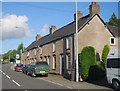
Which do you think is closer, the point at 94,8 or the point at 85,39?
the point at 85,39

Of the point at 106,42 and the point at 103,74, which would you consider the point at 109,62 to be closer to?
the point at 103,74

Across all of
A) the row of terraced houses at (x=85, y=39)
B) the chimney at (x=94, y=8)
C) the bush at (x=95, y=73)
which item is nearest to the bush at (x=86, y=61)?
the bush at (x=95, y=73)

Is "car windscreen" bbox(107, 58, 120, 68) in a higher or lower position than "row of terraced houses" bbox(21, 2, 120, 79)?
lower

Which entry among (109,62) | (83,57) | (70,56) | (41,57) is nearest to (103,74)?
(83,57)

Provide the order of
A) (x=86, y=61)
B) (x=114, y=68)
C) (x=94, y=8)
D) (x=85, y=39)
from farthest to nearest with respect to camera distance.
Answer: (x=94, y=8), (x=85, y=39), (x=86, y=61), (x=114, y=68)

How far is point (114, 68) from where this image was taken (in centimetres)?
1734

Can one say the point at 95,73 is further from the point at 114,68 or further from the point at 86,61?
the point at 114,68

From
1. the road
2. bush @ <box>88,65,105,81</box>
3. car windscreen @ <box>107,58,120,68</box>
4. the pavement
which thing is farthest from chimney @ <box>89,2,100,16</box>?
car windscreen @ <box>107,58,120,68</box>

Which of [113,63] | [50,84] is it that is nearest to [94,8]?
[50,84]

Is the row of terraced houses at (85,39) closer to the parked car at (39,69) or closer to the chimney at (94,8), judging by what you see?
the chimney at (94,8)

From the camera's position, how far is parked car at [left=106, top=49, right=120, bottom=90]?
55.7ft

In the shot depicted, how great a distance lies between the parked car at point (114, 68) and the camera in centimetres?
1699

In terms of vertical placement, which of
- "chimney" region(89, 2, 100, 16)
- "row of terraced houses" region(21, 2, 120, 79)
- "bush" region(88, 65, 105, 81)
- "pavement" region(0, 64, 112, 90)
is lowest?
"pavement" region(0, 64, 112, 90)

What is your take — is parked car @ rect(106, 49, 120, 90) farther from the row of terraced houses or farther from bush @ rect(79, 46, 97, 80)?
the row of terraced houses
